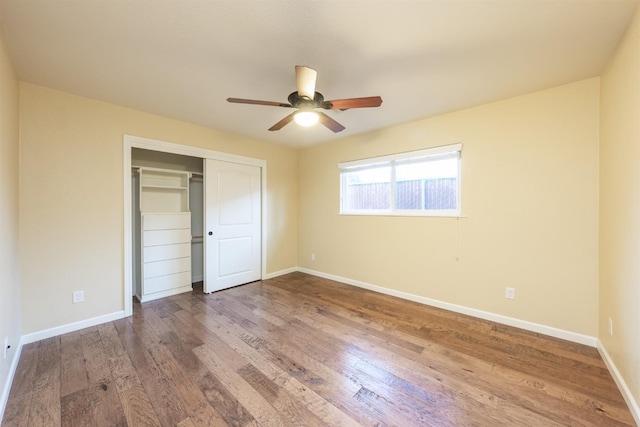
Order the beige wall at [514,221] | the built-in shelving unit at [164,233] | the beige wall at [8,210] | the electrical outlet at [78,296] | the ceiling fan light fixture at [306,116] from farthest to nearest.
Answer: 1. the built-in shelving unit at [164,233]
2. the electrical outlet at [78,296]
3. the beige wall at [514,221]
4. the ceiling fan light fixture at [306,116]
5. the beige wall at [8,210]

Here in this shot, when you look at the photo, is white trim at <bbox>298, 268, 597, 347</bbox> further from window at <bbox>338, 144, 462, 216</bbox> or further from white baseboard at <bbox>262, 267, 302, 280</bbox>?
white baseboard at <bbox>262, 267, 302, 280</bbox>

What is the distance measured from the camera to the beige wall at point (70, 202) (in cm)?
234

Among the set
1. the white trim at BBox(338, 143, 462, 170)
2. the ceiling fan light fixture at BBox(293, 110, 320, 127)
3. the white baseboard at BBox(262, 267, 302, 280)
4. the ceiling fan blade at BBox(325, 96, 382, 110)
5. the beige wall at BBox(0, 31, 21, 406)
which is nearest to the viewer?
the beige wall at BBox(0, 31, 21, 406)

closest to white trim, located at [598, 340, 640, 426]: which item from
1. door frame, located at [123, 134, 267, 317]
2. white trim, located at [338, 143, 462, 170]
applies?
white trim, located at [338, 143, 462, 170]

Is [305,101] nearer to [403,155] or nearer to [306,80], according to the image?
[306,80]

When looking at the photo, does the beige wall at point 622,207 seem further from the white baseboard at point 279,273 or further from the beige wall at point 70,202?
the beige wall at point 70,202

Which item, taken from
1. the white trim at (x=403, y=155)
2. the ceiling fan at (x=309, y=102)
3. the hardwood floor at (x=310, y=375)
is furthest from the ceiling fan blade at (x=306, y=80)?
the hardwood floor at (x=310, y=375)

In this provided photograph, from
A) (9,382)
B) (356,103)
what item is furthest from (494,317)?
(9,382)

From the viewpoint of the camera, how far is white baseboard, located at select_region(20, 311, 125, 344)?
7.65ft

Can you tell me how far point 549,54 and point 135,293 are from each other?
5.22 m

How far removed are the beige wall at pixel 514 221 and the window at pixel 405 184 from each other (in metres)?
0.11

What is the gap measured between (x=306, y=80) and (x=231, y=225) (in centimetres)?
284

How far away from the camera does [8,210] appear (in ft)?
6.07

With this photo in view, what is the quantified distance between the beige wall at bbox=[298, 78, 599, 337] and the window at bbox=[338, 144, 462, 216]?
4.5 inches
